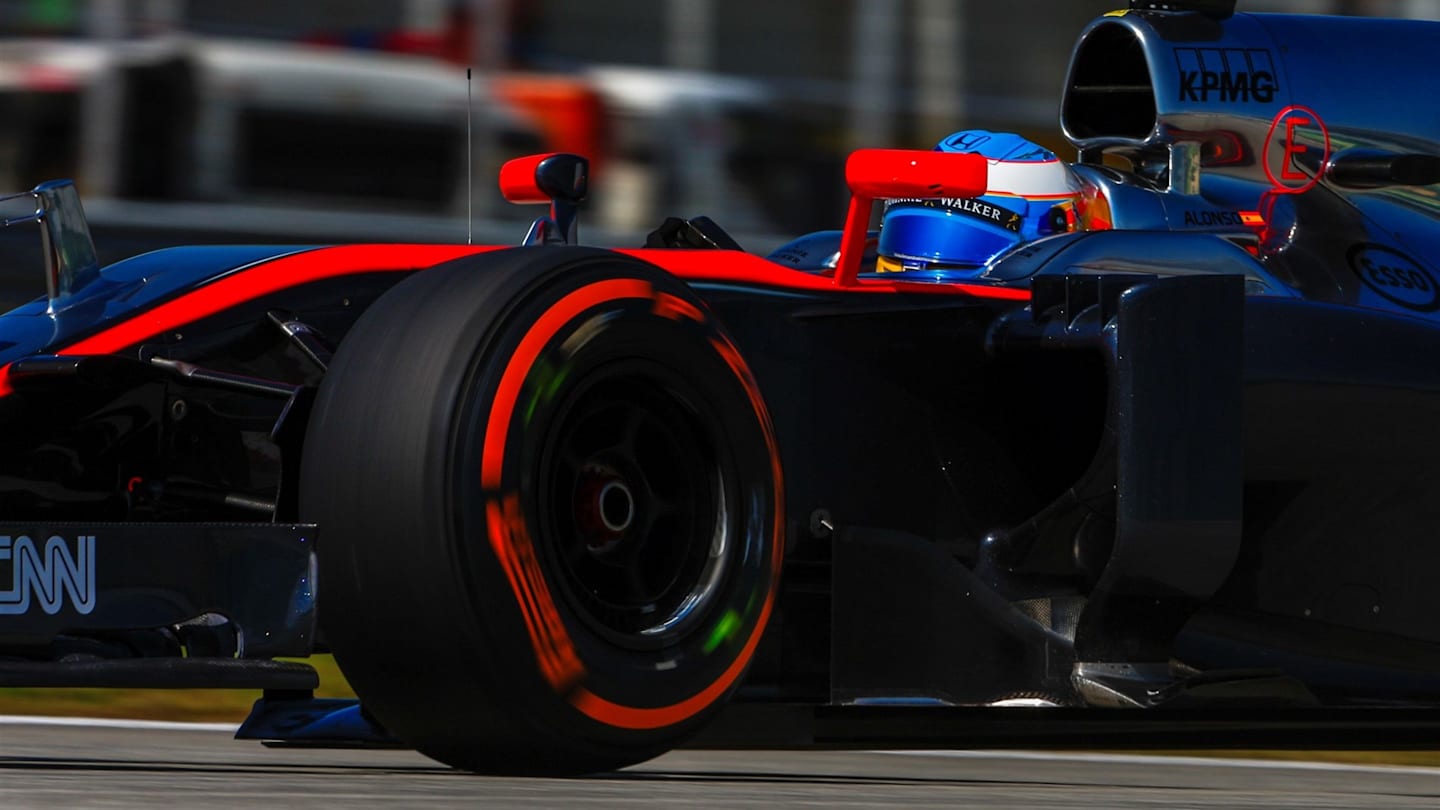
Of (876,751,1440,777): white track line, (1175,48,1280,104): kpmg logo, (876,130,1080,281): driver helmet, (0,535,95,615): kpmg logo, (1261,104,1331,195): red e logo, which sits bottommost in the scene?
(876,751,1440,777): white track line

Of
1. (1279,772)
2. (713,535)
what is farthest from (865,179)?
(1279,772)

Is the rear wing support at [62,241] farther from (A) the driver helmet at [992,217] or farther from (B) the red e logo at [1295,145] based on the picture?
(B) the red e logo at [1295,145]

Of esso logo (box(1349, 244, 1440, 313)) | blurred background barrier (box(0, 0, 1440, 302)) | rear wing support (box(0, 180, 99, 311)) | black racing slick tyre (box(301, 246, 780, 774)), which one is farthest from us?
blurred background barrier (box(0, 0, 1440, 302))

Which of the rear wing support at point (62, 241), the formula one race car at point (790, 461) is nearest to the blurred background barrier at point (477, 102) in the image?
the rear wing support at point (62, 241)

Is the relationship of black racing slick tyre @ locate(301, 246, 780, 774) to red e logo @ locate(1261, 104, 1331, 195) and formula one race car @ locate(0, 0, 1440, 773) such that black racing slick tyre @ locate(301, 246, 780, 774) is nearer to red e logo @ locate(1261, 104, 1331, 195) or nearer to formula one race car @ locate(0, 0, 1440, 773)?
formula one race car @ locate(0, 0, 1440, 773)

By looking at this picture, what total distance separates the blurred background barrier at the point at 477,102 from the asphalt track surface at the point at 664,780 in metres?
2.39

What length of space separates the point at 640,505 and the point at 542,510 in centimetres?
21

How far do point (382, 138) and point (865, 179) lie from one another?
5290 millimetres

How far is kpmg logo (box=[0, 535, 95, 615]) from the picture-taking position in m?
3.06

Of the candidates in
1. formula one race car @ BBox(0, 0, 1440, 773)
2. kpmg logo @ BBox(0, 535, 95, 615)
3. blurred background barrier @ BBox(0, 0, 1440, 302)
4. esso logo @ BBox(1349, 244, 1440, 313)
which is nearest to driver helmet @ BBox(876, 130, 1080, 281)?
formula one race car @ BBox(0, 0, 1440, 773)

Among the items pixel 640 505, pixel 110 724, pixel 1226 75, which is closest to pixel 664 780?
pixel 640 505

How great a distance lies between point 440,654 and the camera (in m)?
2.79

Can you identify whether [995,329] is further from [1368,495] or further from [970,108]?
[970,108]

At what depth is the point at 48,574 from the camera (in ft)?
10.1
